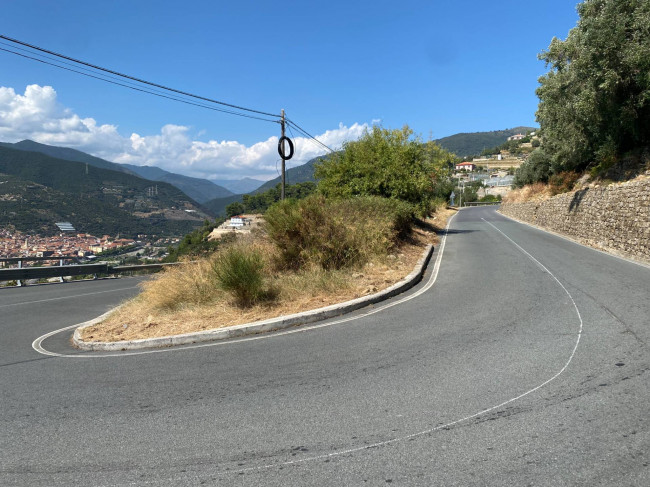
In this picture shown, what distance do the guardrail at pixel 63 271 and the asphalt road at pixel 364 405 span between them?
12.1 m

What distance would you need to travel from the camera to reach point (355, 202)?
15.4 m

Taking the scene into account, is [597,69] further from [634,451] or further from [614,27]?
[634,451]

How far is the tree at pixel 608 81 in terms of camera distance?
56.6ft

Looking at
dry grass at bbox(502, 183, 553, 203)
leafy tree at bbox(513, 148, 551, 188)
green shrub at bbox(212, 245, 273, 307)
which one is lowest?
green shrub at bbox(212, 245, 273, 307)

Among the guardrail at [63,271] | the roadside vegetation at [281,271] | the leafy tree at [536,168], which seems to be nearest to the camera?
the roadside vegetation at [281,271]

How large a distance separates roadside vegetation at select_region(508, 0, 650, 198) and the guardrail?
18.7 meters

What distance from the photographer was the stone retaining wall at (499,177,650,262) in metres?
15.0

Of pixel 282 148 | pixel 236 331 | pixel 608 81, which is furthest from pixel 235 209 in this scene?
pixel 236 331

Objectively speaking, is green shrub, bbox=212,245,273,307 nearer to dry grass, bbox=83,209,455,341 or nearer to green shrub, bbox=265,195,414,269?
dry grass, bbox=83,209,455,341

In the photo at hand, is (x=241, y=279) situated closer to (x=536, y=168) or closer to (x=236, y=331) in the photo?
(x=236, y=331)

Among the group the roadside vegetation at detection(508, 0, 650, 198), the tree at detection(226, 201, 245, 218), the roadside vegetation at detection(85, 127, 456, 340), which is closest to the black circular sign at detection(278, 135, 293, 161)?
the roadside vegetation at detection(85, 127, 456, 340)

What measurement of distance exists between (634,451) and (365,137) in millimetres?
23319

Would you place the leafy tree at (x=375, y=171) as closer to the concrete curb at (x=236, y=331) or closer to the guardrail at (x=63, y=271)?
the guardrail at (x=63, y=271)

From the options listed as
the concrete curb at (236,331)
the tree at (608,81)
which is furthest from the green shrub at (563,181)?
the concrete curb at (236,331)
